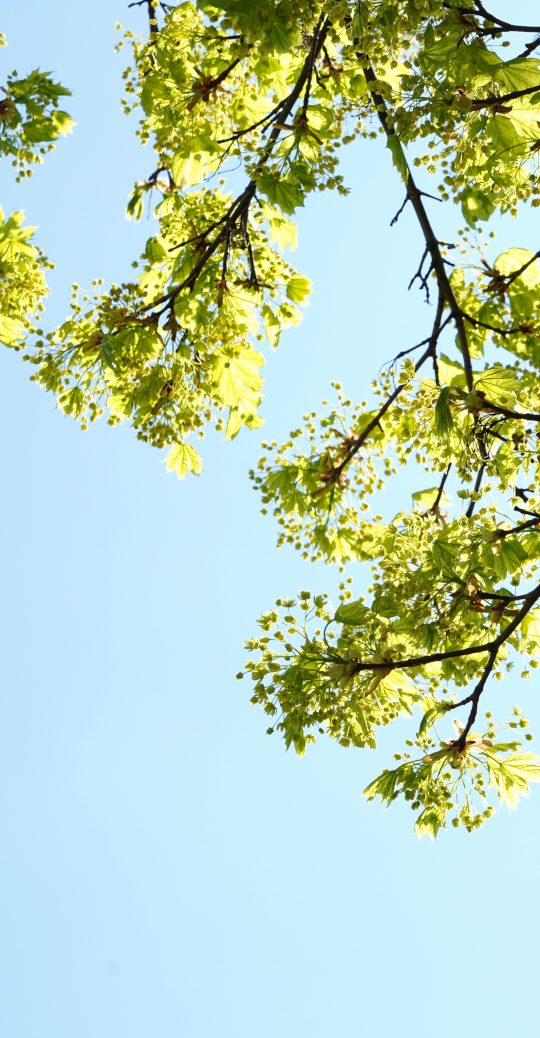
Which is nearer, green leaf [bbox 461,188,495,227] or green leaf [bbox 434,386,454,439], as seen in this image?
green leaf [bbox 434,386,454,439]

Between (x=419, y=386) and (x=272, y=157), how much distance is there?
1781 millimetres

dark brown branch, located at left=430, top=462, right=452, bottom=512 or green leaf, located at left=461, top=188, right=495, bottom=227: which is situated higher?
green leaf, located at left=461, top=188, right=495, bottom=227

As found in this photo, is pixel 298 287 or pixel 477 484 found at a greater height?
pixel 298 287

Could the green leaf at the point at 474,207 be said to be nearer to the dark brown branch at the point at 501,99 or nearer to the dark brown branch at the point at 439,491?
the dark brown branch at the point at 439,491

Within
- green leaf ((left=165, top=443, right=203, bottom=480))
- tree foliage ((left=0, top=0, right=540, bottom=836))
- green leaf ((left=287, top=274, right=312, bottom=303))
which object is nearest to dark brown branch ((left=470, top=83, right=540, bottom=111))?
tree foliage ((left=0, top=0, right=540, bottom=836))

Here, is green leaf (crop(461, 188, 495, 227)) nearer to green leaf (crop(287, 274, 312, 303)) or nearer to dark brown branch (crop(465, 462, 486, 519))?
green leaf (crop(287, 274, 312, 303))

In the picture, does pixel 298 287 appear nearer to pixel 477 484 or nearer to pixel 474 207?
pixel 474 207

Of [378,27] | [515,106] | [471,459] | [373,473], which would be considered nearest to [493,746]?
[471,459]

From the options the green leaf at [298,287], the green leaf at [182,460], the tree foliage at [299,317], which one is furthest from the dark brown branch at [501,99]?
the green leaf at [182,460]

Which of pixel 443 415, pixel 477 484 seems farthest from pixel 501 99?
pixel 477 484

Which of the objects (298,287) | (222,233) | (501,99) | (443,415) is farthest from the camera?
(298,287)

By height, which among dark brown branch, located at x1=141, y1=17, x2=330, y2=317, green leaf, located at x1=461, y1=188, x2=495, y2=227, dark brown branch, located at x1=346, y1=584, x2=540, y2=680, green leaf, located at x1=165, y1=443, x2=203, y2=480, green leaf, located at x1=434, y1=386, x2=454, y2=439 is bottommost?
dark brown branch, located at x1=346, y1=584, x2=540, y2=680

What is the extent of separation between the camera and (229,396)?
7.55m

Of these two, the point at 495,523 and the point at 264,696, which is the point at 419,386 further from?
the point at 264,696
